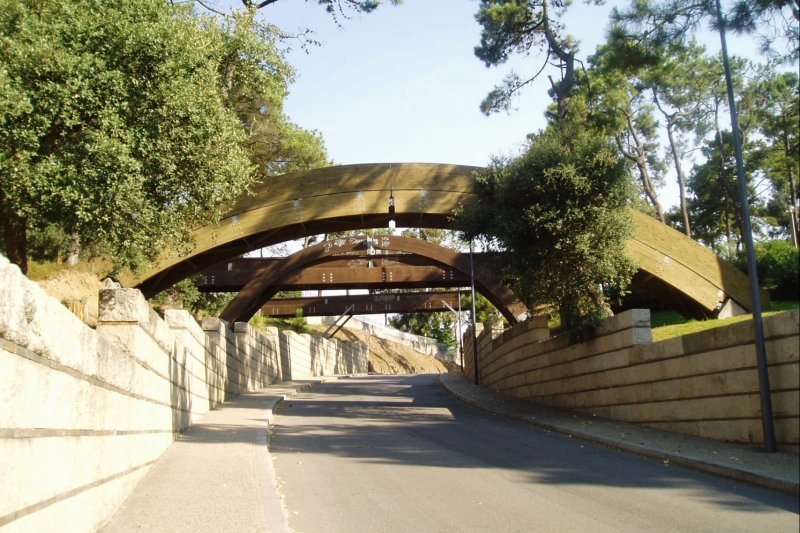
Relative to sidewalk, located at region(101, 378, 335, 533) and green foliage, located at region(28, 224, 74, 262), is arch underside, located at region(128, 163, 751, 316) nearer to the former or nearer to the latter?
green foliage, located at region(28, 224, 74, 262)

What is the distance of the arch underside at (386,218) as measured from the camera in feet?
59.3

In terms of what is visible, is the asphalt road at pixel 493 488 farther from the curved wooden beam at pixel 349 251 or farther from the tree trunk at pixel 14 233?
the curved wooden beam at pixel 349 251

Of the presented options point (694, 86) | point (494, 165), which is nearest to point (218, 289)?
point (494, 165)

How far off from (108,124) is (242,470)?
5693 mm

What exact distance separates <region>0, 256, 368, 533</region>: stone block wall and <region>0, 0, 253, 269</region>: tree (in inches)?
94.6

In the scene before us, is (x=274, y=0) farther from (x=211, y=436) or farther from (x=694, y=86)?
(x=694, y=86)

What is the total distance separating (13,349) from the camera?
3.95 meters

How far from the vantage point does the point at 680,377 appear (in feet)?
37.4

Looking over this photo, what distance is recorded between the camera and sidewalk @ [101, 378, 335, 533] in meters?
6.30

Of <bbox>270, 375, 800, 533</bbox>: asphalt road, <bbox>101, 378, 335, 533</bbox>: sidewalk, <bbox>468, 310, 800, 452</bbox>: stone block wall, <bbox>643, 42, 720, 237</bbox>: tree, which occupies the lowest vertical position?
<bbox>270, 375, 800, 533</bbox>: asphalt road

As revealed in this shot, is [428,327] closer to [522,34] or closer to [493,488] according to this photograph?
[522,34]

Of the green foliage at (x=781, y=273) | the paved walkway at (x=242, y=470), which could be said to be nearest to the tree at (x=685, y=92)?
the green foliage at (x=781, y=273)

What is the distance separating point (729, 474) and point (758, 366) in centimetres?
163

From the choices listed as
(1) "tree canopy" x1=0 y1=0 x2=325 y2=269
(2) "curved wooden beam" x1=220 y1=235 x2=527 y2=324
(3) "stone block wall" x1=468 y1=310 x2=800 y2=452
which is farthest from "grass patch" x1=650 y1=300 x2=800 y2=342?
(1) "tree canopy" x1=0 y1=0 x2=325 y2=269
